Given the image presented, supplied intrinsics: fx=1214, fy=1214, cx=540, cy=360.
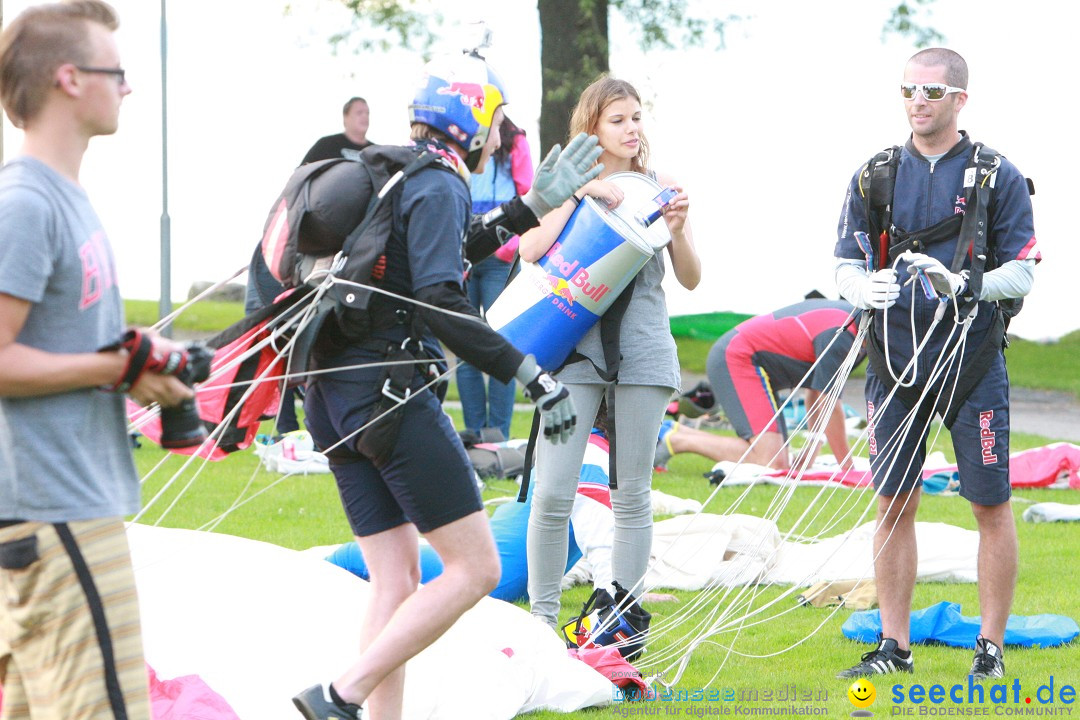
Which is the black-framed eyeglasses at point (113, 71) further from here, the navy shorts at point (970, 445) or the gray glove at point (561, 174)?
the navy shorts at point (970, 445)

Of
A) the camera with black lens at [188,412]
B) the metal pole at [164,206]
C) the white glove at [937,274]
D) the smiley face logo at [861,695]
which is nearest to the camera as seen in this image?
the camera with black lens at [188,412]

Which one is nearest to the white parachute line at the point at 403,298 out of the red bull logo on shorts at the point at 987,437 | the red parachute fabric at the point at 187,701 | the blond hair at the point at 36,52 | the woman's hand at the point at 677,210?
the blond hair at the point at 36,52

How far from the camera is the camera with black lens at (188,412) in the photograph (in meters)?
2.21

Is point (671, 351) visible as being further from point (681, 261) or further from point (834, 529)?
point (834, 529)

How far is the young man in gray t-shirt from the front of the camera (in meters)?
2.01

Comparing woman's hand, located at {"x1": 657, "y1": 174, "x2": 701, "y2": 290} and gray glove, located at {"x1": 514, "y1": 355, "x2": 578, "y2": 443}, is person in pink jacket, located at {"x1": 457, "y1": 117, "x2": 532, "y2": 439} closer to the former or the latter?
woman's hand, located at {"x1": 657, "y1": 174, "x2": 701, "y2": 290}

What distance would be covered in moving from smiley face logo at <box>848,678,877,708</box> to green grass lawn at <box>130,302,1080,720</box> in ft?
0.09

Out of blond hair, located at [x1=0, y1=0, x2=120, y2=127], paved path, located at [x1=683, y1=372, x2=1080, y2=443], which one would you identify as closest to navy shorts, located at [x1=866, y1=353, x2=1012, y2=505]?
blond hair, located at [x1=0, y1=0, x2=120, y2=127]

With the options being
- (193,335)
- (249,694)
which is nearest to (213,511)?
(249,694)

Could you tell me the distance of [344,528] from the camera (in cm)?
608

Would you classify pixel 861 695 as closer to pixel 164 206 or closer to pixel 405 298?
pixel 405 298

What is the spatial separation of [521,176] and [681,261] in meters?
3.26

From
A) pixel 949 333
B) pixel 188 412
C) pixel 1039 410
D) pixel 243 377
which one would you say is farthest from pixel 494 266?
pixel 1039 410

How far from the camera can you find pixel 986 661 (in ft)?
12.6
